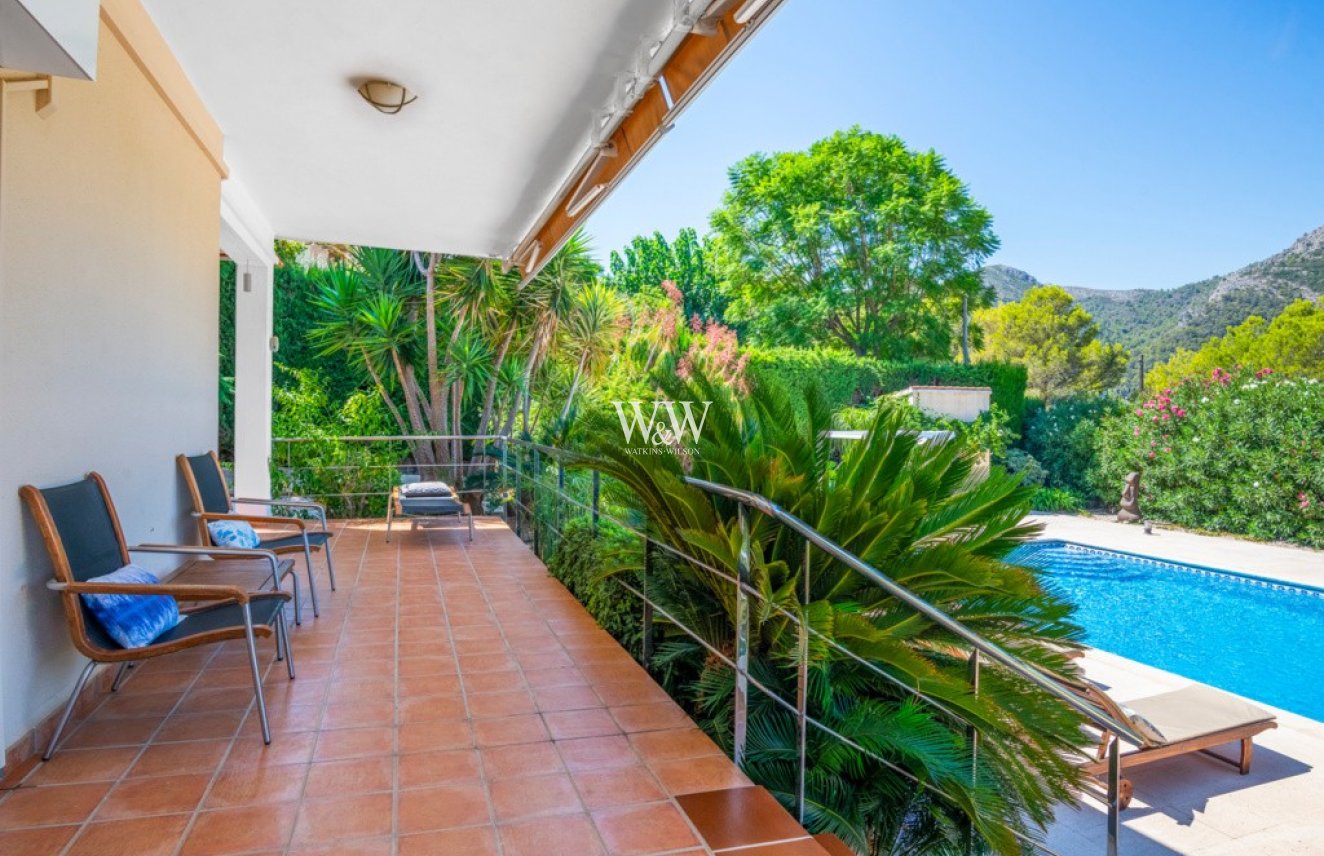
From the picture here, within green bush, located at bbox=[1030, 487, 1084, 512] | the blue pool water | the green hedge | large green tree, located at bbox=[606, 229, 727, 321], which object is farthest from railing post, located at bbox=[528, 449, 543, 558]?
large green tree, located at bbox=[606, 229, 727, 321]

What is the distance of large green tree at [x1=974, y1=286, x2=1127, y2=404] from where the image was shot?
3366 centimetres

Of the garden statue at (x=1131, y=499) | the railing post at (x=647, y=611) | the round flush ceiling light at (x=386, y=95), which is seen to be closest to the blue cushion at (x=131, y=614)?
the railing post at (x=647, y=611)

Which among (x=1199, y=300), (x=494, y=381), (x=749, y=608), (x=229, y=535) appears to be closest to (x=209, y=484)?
(x=229, y=535)

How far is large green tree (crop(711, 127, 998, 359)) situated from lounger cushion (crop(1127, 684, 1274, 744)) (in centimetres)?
1779

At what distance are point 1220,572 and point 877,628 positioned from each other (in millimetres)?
8736

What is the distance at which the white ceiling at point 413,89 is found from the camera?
3.49 metres

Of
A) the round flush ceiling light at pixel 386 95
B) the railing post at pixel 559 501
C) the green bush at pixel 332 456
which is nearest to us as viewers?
the round flush ceiling light at pixel 386 95

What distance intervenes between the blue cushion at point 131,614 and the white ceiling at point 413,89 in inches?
98.8

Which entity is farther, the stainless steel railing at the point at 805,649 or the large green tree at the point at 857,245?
the large green tree at the point at 857,245

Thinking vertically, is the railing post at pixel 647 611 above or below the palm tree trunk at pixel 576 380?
below

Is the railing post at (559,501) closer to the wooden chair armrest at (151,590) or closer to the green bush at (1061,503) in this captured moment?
the wooden chair armrest at (151,590)

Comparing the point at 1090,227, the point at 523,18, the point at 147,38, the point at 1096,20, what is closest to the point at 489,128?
the point at 523,18

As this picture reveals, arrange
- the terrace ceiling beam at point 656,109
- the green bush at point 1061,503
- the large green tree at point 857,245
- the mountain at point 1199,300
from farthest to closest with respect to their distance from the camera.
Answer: the mountain at point 1199,300
the large green tree at point 857,245
the green bush at point 1061,503
the terrace ceiling beam at point 656,109

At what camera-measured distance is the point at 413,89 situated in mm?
4238
